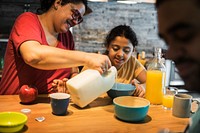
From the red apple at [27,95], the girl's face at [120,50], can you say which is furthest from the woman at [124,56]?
the red apple at [27,95]

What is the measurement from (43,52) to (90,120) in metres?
0.39

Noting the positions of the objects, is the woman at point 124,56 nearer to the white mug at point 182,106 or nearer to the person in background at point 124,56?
the person in background at point 124,56

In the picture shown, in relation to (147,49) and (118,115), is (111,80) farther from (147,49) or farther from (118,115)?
(147,49)

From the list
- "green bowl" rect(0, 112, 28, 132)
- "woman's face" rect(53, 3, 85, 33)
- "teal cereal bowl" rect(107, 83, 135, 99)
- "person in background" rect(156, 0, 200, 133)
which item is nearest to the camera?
"person in background" rect(156, 0, 200, 133)

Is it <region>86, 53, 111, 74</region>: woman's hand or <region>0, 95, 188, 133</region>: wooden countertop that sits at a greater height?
<region>86, 53, 111, 74</region>: woman's hand

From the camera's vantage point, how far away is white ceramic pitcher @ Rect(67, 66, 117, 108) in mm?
1090

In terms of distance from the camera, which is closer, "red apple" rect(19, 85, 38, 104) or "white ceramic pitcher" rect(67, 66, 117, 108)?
"white ceramic pitcher" rect(67, 66, 117, 108)

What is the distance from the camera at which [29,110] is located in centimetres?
113

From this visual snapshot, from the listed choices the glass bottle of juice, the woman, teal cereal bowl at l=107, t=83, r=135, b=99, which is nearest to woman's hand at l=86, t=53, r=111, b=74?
teal cereal bowl at l=107, t=83, r=135, b=99

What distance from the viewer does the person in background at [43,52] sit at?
119 cm

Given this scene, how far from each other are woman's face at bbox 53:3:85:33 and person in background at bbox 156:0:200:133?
1047 millimetres

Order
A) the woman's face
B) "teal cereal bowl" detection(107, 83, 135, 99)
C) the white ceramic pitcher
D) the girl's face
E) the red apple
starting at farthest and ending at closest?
1. the girl's face
2. the woman's face
3. "teal cereal bowl" detection(107, 83, 135, 99)
4. the red apple
5. the white ceramic pitcher

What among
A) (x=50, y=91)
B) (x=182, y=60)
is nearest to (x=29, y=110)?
(x=50, y=91)

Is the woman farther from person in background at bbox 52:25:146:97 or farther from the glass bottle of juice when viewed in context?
the glass bottle of juice
